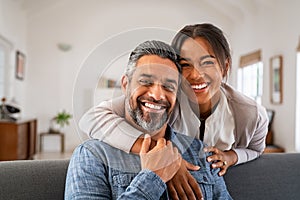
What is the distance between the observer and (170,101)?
37.0 inches

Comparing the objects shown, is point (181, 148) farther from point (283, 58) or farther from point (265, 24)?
point (265, 24)

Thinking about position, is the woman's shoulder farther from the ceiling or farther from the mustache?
the ceiling

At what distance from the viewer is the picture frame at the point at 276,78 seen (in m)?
4.13

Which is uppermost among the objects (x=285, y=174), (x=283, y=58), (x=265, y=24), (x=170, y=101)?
(x=265, y=24)

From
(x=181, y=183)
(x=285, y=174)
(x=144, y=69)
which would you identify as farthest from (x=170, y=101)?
(x=285, y=174)

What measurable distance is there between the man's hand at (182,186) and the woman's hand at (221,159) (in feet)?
0.48

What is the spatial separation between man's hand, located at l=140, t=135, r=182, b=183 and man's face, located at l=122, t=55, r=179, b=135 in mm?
68

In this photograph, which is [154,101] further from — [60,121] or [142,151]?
[60,121]

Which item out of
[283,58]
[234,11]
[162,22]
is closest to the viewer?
[283,58]

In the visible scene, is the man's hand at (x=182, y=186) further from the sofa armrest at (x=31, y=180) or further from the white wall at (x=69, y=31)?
the white wall at (x=69, y=31)

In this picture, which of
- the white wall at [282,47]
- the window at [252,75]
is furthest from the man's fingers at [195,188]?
the window at [252,75]

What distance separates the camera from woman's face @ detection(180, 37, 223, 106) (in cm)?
102

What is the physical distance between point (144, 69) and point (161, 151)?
226 millimetres

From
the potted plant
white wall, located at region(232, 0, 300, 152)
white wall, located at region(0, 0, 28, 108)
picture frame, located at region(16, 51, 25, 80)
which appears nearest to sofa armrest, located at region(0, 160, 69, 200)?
white wall, located at region(232, 0, 300, 152)
